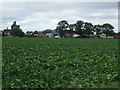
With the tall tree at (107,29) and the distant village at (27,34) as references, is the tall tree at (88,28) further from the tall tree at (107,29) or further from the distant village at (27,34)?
the tall tree at (107,29)

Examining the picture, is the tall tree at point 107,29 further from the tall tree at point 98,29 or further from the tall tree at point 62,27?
the tall tree at point 62,27

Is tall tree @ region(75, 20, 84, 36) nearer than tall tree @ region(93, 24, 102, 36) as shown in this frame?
Yes

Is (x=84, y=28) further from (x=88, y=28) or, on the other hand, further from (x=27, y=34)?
(x=27, y=34)

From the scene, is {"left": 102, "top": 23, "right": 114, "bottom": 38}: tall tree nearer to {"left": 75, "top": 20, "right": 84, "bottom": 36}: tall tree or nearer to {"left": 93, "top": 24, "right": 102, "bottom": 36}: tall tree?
{"left": 93, "top": 24, "right": 102, "bottom": 36}: tall tree

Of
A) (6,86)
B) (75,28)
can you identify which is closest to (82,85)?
(6,86)

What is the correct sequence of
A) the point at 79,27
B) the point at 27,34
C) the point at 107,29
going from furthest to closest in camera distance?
the point at 107,29
the point at 79,27
the point at 27,34

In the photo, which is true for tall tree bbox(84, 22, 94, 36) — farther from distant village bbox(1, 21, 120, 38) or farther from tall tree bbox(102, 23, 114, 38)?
tall tree bbox(102, 23, 114, 38)

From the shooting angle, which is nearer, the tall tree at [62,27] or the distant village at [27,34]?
the distant village at [27,34]

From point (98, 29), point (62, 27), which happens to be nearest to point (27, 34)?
point (62, 27)

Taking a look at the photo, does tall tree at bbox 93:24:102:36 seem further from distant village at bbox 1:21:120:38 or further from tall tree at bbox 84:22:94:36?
distant village at bbox 1:21:120:38

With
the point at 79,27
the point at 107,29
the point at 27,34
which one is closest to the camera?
the point at 27,34

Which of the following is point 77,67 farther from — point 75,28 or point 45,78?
point 75,28

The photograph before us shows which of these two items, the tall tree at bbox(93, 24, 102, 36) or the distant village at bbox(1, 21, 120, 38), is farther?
the tall tree at bbox(93, 24, 102, 36)

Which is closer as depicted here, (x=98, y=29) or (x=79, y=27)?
(x=79, y=27)
